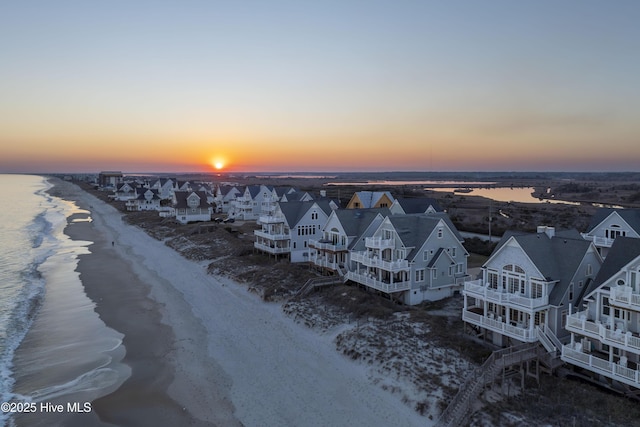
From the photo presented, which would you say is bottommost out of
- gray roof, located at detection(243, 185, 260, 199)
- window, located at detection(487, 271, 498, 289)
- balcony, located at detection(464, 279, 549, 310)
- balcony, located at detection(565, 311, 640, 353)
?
balcony, located at detection(565, 311, 640, 353)

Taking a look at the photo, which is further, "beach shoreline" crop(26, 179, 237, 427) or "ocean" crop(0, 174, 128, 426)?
"ocean" crop(0, 174, 128, 426)

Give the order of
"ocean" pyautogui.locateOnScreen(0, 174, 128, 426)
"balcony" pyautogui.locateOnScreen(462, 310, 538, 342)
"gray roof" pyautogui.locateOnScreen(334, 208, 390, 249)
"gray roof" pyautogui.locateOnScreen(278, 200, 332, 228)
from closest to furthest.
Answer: "balcony" pyautogui.locateOnScreen(462, 310, 538, 342)
"ocean" pyautogui.locateOnScreen(0, 174, 128, 426)
"gray roof" pyautogui.locateOnScreen(334, 208, 390, 249)
"gray roof" pyautogui.locateOnScreen(278, 200, 332, 228)

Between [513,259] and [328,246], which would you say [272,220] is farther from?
[513,259]

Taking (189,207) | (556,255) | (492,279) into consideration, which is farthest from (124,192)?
(556,255)

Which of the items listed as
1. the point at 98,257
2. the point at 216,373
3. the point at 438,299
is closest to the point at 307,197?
the point at 98,257

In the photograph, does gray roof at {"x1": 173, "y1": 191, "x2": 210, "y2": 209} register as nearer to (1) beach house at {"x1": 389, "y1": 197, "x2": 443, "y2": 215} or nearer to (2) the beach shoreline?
(2) the beach shoreline

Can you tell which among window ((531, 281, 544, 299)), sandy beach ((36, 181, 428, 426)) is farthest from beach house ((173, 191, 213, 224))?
window ((531, 281, 544, 299))

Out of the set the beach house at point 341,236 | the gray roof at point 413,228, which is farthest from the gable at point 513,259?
the beach house at point 341,236

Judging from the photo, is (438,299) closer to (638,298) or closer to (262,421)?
(638,298)
